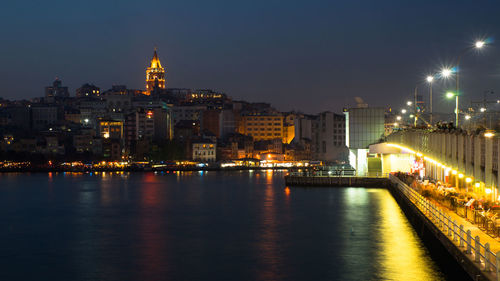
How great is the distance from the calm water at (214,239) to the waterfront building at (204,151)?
6648cm

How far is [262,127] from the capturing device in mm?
150500

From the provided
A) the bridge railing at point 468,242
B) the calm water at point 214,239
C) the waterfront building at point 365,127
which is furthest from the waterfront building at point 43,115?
the bridge railing at point 468,242

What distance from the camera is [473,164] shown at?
22359 millimetres

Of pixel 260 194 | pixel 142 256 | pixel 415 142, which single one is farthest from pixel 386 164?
pixel 142 256

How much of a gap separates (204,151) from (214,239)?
301 ft

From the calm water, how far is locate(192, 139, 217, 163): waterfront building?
66479mm

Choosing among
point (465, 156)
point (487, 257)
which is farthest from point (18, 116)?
point (487, 257)

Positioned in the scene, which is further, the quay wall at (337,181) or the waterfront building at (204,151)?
the waterfront building at (204,151)

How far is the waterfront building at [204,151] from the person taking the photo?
123 meters

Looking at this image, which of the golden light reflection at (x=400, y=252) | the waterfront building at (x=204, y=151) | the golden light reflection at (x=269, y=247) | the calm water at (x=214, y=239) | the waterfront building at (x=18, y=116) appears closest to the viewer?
the golden light reflection at (x=400, y=252)

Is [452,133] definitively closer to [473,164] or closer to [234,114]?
[473,164]

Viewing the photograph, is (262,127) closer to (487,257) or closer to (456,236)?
(456,236)

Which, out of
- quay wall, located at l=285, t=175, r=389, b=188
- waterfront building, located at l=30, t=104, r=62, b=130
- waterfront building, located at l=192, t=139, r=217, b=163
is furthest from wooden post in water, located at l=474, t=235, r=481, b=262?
waterfront building, located at l=30, t=104, r=62, b=130

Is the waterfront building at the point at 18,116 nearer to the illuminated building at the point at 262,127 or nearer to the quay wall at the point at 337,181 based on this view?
the illuminated building at the point at 262,127
